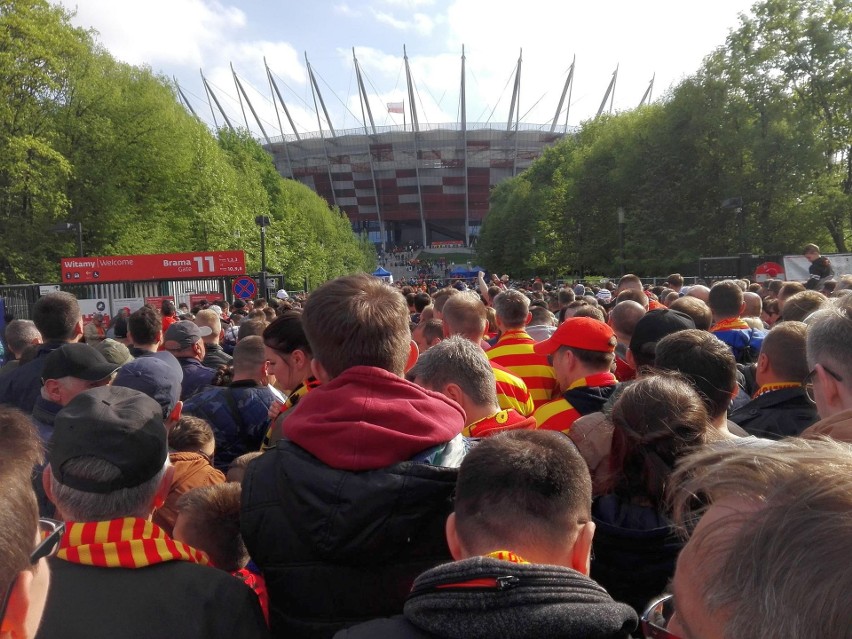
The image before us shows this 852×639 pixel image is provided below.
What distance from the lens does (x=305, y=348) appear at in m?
3.57

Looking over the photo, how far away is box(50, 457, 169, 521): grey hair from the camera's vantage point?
1887 millimetres

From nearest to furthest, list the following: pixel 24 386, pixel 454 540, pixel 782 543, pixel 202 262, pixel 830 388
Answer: pixel 782 543 < pixel 454 540 < pixel 830 388 < pixel 24 386 < pixel 202 262

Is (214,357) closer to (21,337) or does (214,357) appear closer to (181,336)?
(181,336)

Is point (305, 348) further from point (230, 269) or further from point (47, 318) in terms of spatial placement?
point (230, 269)

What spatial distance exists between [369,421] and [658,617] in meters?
0.92

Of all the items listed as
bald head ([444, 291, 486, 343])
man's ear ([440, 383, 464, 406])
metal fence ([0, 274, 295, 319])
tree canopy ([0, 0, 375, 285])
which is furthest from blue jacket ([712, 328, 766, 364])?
tree canopy ([0, 0, 375, 285])

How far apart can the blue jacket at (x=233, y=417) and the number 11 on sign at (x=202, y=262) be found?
20.6m

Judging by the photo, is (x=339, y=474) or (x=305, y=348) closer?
(x=339, y=474)

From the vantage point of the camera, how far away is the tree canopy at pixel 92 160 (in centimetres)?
2542

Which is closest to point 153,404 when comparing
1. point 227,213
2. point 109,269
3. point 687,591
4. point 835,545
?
point 687,591

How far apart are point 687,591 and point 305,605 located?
1.24 m

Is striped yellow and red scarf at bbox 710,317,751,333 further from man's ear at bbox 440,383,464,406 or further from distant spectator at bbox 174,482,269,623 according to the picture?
distant spectator at bbox 174,482,269,623

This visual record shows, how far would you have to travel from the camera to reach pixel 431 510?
1.88 meters

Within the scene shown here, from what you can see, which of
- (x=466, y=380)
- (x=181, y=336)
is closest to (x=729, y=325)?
(x=466, y=380)
